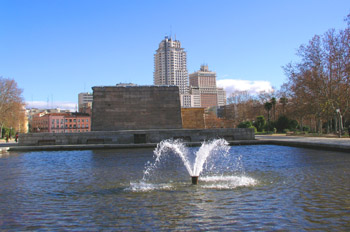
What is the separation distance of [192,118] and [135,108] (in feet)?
26.4

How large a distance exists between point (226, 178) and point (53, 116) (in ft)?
377

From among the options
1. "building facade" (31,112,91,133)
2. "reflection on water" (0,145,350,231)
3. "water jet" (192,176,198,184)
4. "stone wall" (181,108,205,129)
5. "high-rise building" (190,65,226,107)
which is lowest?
"reflection on water" (0,145,350,231)

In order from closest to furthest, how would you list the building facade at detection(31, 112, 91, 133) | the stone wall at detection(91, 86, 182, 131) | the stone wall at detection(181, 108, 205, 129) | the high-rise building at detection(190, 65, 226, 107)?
the stone wall at detection(91, 86, 182, 131), the stone wall at detection(181, 108, 205, 129), the building facade at detection(31, 112, 91, 133), the high-rise building at detection(190, 65, 226, 107)

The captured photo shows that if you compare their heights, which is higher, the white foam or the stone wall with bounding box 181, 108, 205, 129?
the stone wall with bounding box 181, 108, 205, 129

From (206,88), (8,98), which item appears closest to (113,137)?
(8,98)

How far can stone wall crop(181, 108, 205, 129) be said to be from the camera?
97.3 feet

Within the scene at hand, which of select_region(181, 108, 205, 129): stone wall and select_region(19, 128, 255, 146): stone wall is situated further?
select_region(181, 108, 205, 129): stone wall

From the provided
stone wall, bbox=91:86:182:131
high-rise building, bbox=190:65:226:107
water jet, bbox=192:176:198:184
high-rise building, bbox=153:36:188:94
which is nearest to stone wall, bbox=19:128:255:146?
stone wall, bbox=91:86:182:131

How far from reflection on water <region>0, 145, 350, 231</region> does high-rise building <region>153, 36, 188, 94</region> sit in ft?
543

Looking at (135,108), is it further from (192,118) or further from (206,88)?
(206,88)

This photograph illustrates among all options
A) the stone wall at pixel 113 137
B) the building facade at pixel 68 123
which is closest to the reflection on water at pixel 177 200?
the stone wall at pixel 113 137

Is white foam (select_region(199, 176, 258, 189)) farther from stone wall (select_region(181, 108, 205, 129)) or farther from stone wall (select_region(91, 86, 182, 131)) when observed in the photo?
stone wall (select_region(181, 108, 205, 129))

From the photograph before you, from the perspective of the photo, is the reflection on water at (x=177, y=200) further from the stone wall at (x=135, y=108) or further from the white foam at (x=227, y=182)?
the stone wall at (x=135, y=108)

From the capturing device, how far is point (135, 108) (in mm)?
23562
